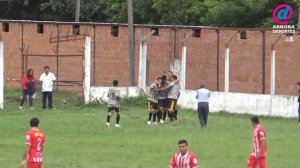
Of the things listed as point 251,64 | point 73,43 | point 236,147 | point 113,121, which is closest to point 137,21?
point 73,43

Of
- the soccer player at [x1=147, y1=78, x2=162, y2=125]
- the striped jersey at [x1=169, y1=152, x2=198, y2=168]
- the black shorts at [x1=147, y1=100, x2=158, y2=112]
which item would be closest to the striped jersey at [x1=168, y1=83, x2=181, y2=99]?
the soccer player at [x1=147, y1=78, x2=162, y2=125]

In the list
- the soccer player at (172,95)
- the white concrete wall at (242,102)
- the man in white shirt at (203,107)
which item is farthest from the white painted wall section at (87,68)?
the man in white shirt at (203,107)

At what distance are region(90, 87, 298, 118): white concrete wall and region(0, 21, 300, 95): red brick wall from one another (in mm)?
5532

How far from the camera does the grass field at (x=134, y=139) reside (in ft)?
76.1

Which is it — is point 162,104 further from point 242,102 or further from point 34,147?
point 34,147

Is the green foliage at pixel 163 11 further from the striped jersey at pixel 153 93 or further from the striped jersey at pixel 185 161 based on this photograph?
the striped jersey at pixel 185 161

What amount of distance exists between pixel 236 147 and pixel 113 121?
8.69m

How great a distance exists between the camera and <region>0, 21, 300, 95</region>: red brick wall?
45375 mm

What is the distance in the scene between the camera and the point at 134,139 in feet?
92.3

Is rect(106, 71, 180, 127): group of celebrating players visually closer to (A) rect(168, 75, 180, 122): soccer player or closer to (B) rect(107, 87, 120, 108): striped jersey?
(A) rect(168, 75, 180, 122): soccer player

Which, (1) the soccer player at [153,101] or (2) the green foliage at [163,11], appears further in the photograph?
(2) the green foliage at [163,11]

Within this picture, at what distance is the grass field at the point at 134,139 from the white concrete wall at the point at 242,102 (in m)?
0.81

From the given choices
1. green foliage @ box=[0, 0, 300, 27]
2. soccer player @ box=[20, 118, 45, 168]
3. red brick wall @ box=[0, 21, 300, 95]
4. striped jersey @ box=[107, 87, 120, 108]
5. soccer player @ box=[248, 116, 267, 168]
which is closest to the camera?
soccer player @ box=[20, 118, 45, 168]

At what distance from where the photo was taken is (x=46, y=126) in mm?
31594
